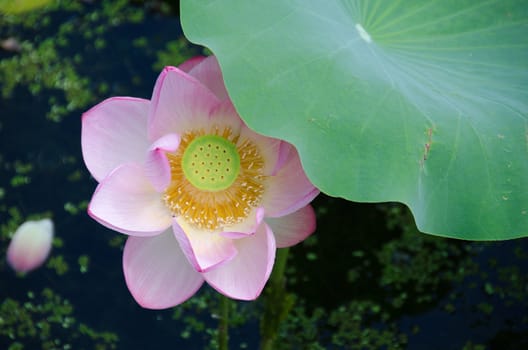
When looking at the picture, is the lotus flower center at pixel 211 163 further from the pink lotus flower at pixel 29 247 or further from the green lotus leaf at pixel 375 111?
the pink lotus flower at pixel 29 247

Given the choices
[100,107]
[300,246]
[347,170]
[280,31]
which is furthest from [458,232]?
[300,246]

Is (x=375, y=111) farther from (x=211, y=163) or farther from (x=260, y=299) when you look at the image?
(x=260, y=299)

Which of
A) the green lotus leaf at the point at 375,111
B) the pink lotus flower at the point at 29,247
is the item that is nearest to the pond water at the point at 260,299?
the pink lotus flower at the point at 29,247

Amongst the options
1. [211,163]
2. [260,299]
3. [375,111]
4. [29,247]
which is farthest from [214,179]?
[29,247]

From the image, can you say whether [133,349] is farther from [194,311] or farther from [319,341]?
[319,341]

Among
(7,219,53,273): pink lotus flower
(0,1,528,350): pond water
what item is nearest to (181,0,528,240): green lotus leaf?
(0,1,528,350): pond water
